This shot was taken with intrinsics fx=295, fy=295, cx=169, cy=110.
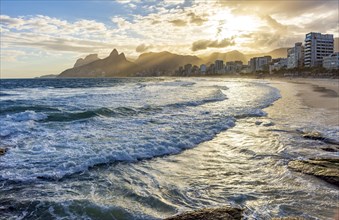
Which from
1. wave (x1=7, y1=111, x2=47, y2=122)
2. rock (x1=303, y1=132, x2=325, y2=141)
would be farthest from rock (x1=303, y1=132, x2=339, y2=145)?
wave (x1=7, y1=111, x2=47, y2=122)

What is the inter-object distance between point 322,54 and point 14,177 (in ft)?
478

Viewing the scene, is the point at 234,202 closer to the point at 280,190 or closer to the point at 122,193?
the point at 280,190

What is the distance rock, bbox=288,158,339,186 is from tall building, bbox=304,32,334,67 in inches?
5225

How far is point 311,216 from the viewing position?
18.3 ft

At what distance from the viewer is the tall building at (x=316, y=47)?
12850 centimetres

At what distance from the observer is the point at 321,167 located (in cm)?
809

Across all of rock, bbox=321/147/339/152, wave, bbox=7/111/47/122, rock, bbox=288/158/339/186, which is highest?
wave, bbox=7/111/47/122

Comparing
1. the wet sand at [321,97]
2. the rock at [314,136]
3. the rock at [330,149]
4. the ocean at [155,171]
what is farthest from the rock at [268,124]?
the wet sand at [321,97]

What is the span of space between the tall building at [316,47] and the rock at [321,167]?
13272 cm

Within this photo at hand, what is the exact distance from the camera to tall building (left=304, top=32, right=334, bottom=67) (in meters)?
128

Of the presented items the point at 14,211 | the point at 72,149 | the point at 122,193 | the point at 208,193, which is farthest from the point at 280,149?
the point at 14,211

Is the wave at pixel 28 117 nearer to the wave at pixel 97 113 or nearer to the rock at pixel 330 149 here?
the wave at pixel 97 113

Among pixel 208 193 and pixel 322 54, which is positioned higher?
pixel 322 54

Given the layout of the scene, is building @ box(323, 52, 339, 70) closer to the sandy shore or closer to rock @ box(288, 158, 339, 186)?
the sandy shore
